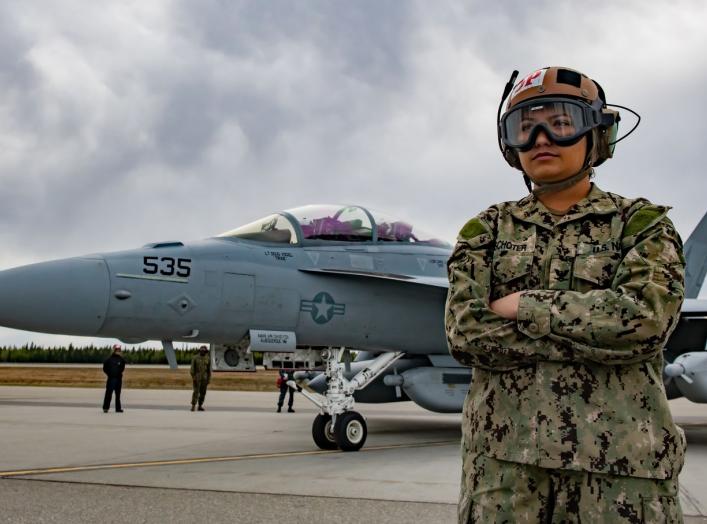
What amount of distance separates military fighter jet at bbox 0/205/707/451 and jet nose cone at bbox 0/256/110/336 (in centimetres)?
1

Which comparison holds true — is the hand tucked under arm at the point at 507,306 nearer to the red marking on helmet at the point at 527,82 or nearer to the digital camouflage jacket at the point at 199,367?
the red marking on helmet at the point at 527,82

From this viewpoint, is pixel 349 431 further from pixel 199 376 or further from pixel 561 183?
pixel 199 376

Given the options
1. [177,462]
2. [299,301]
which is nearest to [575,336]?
[177,462]

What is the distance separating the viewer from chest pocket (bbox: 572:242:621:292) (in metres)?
2.10

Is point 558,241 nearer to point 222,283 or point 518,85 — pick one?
point 518,85

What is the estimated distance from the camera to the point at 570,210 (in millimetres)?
2225

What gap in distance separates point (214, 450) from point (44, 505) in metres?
4.19

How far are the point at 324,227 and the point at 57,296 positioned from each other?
344 centimetres

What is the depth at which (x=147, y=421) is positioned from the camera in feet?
46.4

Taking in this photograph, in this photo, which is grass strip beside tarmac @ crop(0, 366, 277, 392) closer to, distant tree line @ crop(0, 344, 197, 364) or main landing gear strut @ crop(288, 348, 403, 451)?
distant tree line @ crop(0, 344, 197, 364)

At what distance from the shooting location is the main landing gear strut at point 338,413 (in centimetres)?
916

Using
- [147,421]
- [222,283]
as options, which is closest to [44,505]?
[222,283]

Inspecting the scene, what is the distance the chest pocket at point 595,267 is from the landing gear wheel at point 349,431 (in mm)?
7328

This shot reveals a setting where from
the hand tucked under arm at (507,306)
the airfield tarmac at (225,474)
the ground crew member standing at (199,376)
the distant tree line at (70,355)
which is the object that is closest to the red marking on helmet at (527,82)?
the hand tucked under arm at (507,306)
